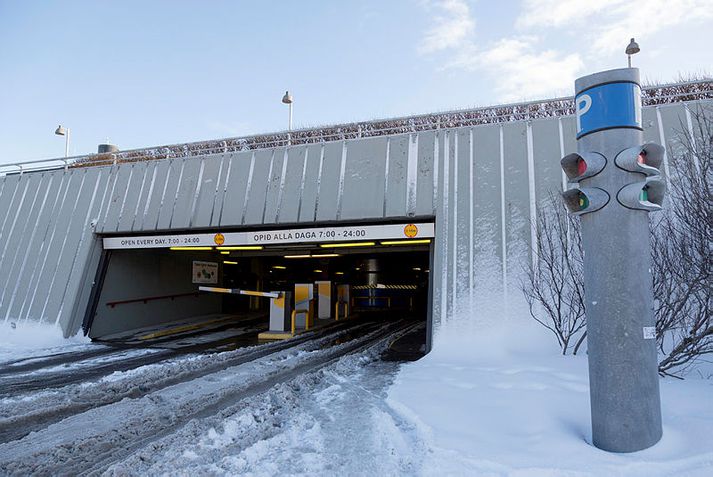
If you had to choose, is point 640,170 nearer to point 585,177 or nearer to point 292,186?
point 585,177

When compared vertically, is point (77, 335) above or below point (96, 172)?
below

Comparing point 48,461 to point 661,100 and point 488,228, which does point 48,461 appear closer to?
point 488,228

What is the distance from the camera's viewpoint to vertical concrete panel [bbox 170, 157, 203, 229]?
553 inches

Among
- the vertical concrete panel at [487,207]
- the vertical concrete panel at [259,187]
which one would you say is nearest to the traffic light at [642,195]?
the vertical concrete panel at [487,207]

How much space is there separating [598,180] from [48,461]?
6.12m

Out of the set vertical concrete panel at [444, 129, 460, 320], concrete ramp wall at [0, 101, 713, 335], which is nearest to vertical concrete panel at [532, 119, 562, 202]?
concrete ramp wall at [0, 101, 713, 335]

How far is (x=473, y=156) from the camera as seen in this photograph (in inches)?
458

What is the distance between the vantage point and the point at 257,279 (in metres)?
24.4

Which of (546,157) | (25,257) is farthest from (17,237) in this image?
(546,157)

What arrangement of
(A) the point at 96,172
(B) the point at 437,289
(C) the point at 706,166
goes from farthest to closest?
1. (A) the point at 96,172
2. (B) the point at 437,289
3. (C) the point at 706,166

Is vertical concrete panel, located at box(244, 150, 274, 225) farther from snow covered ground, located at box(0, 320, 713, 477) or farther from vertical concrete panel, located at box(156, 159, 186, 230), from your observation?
snow covered ground, located at box(0, 320, 713, 477)

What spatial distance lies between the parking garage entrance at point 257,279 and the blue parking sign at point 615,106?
22.4 feet

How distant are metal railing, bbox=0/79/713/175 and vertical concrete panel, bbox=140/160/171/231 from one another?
929 millimetres

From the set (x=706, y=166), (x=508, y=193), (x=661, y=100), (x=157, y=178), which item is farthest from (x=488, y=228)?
(x=157, y=178)
